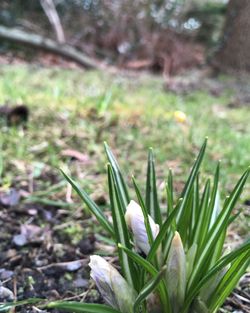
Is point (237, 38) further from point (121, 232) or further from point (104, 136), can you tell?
point (121, 232)

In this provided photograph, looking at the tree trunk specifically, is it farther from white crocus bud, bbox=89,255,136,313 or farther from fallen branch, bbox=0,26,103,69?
white crocus bud, bbox=89,255,136,313

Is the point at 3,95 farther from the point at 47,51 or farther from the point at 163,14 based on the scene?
the point at 163,14

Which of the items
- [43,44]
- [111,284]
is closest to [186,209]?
[111,284]

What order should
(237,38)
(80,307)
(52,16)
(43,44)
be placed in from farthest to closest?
(52,16), (43,44), (237,38), (80,307)

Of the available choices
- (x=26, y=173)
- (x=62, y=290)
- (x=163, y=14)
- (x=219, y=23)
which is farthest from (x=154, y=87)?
(x=219, y=23)

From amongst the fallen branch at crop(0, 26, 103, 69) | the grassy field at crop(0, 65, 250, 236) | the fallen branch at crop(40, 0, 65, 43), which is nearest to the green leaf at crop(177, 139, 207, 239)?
the grassy field at crop(0, 65, 250, 236)

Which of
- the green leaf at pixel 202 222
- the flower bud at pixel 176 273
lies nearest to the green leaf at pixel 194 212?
the green leaf at pixel 202 222

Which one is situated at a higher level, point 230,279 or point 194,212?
point 194,212

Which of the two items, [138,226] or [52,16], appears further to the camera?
[52,16]
